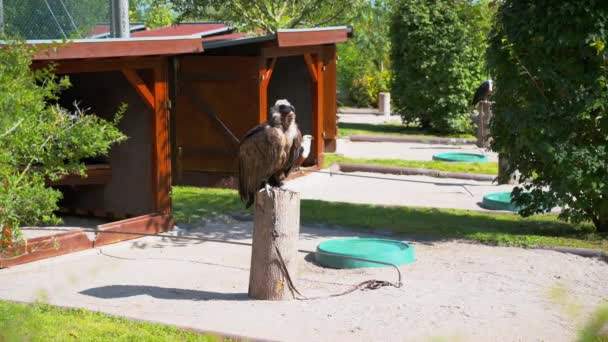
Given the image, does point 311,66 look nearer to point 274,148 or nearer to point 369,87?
point 274,148

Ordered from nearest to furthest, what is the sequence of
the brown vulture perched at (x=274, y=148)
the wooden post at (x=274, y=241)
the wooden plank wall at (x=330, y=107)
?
the wooden post at (x=274, y=241)
the brown vulture perched at (x=274, y=148)
the wooden plank wall at (x=330, y=107)

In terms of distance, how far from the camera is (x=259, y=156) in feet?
27.8

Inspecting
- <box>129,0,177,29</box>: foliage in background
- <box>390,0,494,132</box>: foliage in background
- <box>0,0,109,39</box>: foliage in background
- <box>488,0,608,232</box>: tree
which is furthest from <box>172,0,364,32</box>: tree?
<box>488,0,608,232</box>: tree

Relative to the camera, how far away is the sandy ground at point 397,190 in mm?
14461

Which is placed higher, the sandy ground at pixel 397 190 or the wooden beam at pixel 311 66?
the wooden beam at pixel 311 66

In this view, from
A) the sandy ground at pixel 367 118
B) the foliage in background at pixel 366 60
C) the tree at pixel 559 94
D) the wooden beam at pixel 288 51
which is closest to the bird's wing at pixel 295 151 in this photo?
the tree at pixel 559 94

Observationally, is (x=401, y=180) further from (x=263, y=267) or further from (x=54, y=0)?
(x=263, y=267)

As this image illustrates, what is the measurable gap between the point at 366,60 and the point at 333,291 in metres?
26.3

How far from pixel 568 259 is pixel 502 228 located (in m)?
1.96

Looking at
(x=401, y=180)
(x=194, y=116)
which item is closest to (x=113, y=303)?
(x=194, y=116)

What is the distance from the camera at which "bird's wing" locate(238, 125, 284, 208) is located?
27.3 ft

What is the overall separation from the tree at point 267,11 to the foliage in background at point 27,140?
1646cm

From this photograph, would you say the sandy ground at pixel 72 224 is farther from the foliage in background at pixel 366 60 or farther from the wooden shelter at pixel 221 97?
the foliage in background at pixel 366 60

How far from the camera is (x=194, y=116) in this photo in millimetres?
15297
